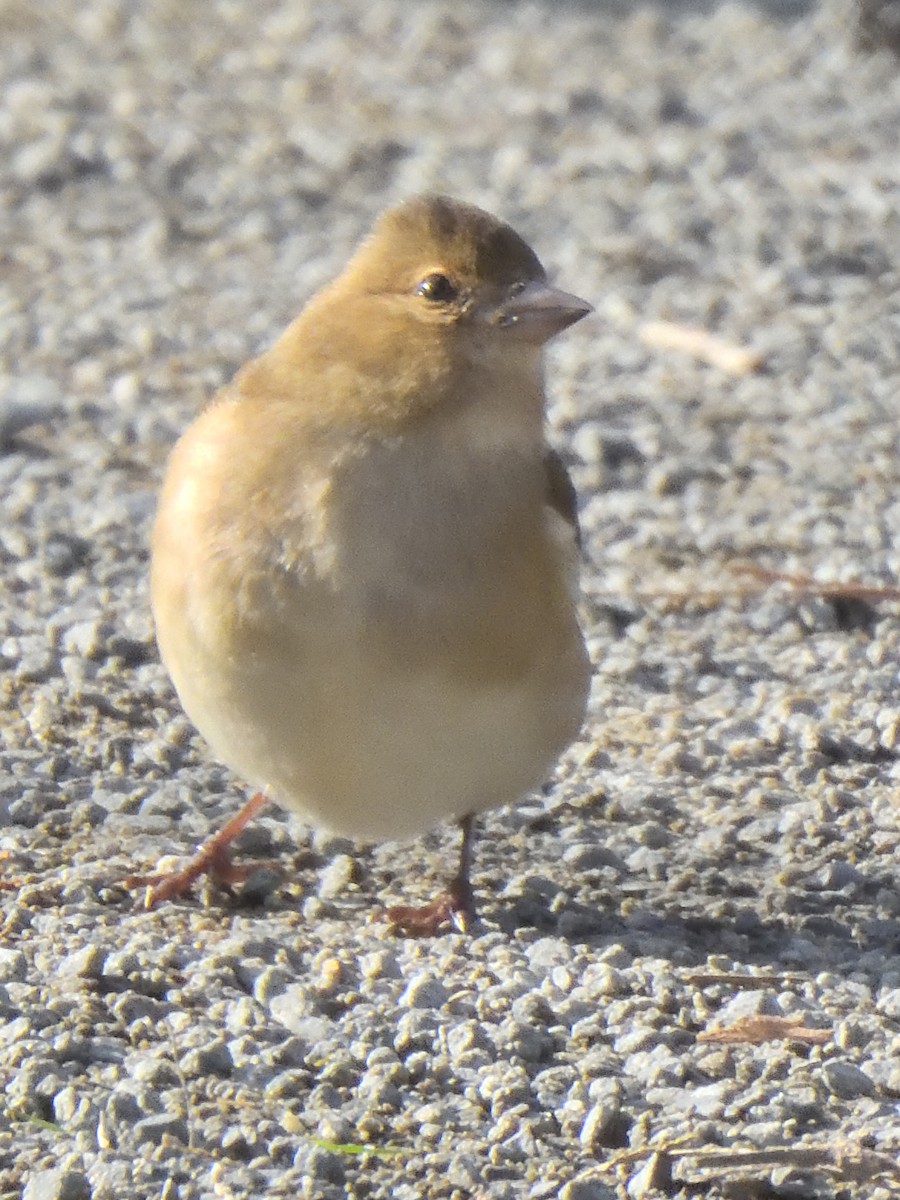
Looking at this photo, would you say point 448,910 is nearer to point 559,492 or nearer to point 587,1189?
point 559,492

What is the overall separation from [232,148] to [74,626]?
166 inches

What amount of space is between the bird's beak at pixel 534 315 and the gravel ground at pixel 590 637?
125 centimetres

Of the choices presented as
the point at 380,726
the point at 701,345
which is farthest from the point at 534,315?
the point at 701,345

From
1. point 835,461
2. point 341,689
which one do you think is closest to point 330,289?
point 341,689

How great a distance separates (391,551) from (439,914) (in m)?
0.85

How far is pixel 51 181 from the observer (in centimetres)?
902

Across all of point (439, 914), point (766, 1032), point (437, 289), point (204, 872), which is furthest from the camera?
point (204, 872)

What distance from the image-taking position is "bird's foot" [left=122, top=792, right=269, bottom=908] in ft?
15.0

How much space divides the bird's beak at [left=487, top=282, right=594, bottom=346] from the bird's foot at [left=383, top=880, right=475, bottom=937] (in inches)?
46.2

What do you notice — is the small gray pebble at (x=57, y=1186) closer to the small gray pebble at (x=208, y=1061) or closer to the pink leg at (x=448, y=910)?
the small gray pebble at (x=208, y=1061)

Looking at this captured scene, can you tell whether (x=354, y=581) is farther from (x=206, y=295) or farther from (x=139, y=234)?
(x=139, y=234)

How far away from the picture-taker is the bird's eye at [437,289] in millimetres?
4250

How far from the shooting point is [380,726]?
4102mm

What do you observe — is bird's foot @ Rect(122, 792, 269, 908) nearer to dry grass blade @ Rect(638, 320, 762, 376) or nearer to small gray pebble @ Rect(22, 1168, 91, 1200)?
small gray pebble @ Rect(22, 1168, 91, 1200)
